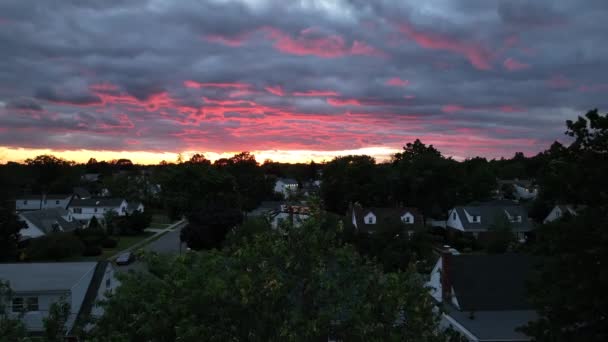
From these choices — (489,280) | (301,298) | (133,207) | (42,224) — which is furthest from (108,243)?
(301,298)

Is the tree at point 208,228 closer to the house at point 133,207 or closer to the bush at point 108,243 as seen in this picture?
the bush at point 108,243

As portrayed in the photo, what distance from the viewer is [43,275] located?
28.7 m

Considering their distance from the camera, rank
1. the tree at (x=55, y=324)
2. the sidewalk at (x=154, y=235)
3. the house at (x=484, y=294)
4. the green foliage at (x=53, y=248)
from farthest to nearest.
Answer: the sidewalk at (x=154, y=235) → the green foliage at (x=53, y=248) → the house at (x=484, y=294) → the tree at (x=55, y=324)

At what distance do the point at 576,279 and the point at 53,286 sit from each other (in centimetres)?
2625

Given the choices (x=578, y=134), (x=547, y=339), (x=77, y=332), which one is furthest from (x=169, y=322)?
(x=578, y=134)

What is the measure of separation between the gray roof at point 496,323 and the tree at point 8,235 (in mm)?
44978

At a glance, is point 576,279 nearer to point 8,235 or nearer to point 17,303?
point 17,303

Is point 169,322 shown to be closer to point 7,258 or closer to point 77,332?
point 77,332

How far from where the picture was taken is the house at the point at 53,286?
1025 inches

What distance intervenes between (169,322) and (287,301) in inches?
115

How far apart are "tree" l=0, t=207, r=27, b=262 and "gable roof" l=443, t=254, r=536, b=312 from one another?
146 ft

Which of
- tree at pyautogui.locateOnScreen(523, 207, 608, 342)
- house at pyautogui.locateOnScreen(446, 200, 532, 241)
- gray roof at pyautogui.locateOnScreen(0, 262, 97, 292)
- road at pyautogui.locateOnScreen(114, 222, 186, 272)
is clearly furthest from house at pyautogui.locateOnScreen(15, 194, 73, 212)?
tree at pyautogui.locateOnScreen(523, 207, 608, 342)

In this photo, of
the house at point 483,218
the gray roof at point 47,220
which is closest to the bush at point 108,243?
the gray roof at point 47,220

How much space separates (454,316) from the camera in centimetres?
2544
